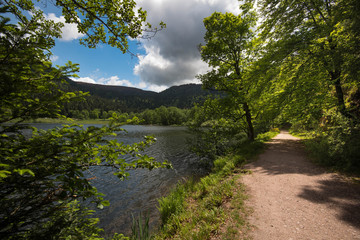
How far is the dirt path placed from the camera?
347 centimetres

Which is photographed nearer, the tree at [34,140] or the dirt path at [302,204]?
the tree at [34,140]

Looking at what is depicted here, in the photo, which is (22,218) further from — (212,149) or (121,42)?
(212,149)

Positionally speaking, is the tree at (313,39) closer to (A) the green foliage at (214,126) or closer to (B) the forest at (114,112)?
(B) the forest at (114,112)

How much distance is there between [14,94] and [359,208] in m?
8.11

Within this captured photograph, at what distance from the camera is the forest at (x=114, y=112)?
186 centimetres

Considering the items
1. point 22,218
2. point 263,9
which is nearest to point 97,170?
point 22,218

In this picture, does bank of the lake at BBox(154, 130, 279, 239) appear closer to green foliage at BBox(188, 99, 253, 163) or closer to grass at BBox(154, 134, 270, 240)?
grass at BBox(154, 134, 270, 240)

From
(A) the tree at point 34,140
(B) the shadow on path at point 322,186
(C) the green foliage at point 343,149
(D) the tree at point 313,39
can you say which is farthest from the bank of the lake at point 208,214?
(D) the tree at point 313,39

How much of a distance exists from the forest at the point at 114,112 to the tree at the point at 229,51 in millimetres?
78

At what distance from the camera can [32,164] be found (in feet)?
6.05

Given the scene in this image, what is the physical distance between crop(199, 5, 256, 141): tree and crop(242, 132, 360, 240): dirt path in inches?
239

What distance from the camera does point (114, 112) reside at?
1.91 meters

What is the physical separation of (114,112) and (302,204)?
6006 millimetres

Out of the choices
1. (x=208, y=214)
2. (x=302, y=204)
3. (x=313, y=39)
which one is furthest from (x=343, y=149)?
(x=208, y=214)
